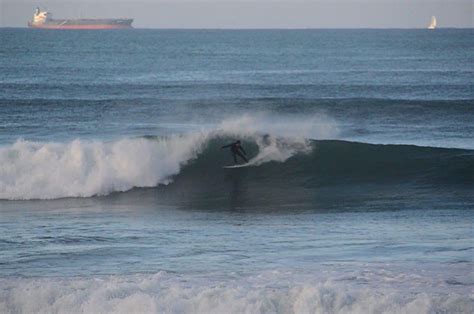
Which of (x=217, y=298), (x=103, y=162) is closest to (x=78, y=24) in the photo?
(x=103, y=162)

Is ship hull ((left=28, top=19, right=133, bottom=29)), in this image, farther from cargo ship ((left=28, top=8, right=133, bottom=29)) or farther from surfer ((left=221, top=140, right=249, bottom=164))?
surfer ((left=221, top=140, right=249, bottom=164))

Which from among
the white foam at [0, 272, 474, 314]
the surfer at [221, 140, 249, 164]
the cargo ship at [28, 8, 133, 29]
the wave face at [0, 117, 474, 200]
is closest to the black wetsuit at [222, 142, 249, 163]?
the surfer at [221, 140, 249, 164]

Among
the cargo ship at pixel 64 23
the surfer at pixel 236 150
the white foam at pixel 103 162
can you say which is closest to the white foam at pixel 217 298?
the white foam at pixel 103 162

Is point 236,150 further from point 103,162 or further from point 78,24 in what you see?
point 78,24

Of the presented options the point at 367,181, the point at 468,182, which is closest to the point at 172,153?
the point at 367,181

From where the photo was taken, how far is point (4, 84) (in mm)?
48906

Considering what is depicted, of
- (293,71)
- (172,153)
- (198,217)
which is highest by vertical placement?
(293,71)

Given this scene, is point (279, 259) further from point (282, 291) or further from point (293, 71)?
point (293, 71)

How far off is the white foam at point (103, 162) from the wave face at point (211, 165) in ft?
0.07

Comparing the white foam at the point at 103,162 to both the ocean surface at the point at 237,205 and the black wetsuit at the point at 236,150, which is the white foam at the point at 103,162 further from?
the black wetsuit at the point at 236,150

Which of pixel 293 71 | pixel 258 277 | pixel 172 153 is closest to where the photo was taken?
pixel 258 277

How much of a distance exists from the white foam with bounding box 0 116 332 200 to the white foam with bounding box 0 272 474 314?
7968mm

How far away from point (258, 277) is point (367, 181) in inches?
361

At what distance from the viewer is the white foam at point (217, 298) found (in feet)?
39.8
